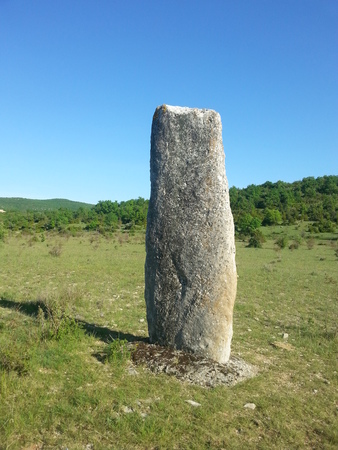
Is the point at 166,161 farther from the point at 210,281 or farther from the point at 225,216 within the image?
the point at 210,281

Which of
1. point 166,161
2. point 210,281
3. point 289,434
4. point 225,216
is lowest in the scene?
point 289,434

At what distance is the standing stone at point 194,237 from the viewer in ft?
21.0

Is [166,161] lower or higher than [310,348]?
higher

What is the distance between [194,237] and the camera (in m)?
6.41

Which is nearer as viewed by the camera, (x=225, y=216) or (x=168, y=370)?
(x=168, y=370)

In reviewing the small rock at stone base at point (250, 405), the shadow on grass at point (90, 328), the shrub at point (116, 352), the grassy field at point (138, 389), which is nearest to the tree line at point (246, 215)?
the shadow on grass at point (90, 328)

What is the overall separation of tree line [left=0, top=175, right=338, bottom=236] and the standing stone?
35.8 meters

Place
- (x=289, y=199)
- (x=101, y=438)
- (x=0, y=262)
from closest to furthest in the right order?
(x=101, y=438) → (x=0, y=262) → (x=289, y=199)

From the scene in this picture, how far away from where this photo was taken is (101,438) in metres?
4.30

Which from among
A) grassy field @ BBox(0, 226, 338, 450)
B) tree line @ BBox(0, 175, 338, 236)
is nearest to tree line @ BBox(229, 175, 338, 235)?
tree line @ BBox(0, 175, 338, 236)

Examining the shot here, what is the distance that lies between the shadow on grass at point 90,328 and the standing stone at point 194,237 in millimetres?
1230

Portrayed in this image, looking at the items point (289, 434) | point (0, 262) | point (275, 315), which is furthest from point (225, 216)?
point (0, 262)

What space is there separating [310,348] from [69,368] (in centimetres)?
502

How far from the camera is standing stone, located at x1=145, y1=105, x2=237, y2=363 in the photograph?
6.40 metres
